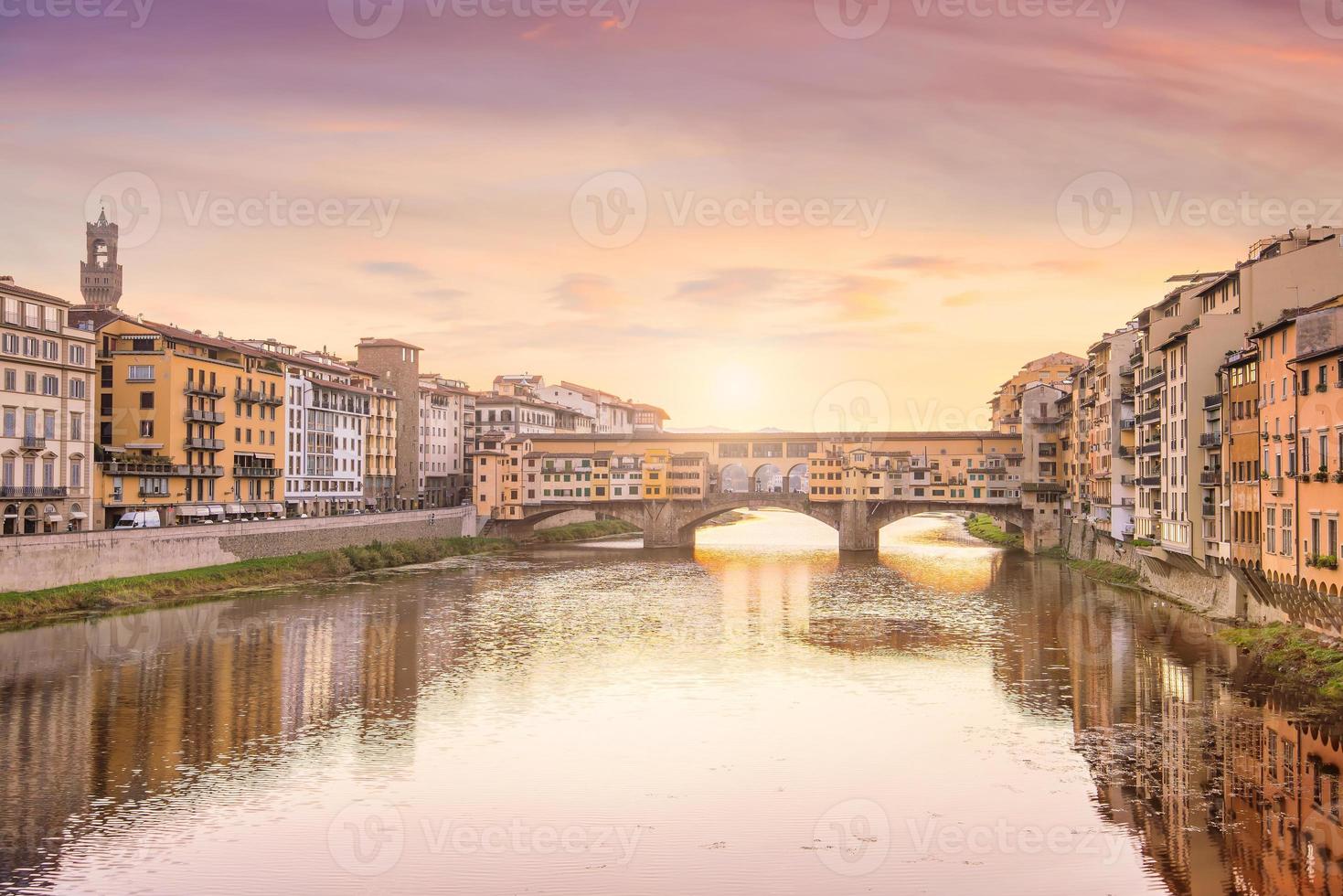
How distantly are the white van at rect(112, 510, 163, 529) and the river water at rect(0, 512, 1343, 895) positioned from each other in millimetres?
9839


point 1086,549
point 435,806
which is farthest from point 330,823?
point 1086,549

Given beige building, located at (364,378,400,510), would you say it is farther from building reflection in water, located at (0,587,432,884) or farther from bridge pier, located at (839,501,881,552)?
building reflection in water, located at (0,587,432,884)

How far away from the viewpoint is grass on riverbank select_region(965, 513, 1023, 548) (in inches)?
3167

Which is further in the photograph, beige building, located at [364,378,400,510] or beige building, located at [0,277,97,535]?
beige building, located at [364,378,400,510]

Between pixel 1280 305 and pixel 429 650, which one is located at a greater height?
pixel 1280 305

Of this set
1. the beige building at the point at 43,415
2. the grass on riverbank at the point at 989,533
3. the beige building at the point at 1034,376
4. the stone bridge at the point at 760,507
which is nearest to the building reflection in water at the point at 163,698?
the beige building at the point at 43,415

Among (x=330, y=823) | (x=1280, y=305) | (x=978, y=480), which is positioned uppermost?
A: (x=1280, y=305)

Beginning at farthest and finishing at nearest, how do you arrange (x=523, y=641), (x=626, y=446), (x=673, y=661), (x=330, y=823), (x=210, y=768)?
(x=626, y=446) → (x=523, y=641) → (x=673, y=661) → (x=210, y=768) → (x=330, y=823)

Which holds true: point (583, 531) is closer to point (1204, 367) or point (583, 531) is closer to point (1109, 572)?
point (1109, 572)

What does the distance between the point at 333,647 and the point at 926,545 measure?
53.3m

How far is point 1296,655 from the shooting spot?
28359 millimetres

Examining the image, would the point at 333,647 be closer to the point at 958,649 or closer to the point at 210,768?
the point at 210,768

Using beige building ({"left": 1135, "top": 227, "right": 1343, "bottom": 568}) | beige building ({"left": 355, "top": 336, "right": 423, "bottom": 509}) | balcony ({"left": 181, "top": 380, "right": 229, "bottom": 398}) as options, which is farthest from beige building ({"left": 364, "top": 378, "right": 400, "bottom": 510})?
beige building ({"left": 1135, "top": 227, "right": 1343, "bottom": 568})

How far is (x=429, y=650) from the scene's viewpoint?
1393 inches
